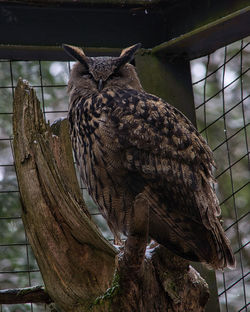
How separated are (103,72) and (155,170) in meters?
0.66

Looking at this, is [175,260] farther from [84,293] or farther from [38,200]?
[38,200]

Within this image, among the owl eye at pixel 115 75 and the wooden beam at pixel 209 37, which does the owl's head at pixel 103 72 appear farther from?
the wooden beam at pixel 209 37

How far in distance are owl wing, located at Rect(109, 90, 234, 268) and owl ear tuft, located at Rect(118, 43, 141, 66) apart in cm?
35

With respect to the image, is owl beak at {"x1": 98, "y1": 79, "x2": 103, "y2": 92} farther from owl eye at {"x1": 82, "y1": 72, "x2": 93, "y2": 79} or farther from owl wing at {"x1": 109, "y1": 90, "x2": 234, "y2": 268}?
owl wing at {"x1": 109, "y1": 90, "x2": 234, "y2": 268}

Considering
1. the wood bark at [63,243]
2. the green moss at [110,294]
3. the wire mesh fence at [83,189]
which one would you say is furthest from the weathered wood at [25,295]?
the wire mesh fence at [83,189]

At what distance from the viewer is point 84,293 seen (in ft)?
7.92

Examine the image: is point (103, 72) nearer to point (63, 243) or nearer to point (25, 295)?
point (63, 243)

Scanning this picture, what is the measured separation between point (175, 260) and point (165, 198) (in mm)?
298

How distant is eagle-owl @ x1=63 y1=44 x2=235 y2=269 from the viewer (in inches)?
108

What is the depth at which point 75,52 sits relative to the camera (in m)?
3.12

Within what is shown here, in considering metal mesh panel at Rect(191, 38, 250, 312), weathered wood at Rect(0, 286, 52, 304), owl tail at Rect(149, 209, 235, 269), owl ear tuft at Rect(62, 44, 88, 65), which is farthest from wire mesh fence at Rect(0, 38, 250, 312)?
weathered wood at Rect(0, 286, 52, 304)

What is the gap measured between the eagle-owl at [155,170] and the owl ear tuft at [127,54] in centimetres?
26

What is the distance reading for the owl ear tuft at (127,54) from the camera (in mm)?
3113

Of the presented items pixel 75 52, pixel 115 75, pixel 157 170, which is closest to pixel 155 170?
pixel 157 170
